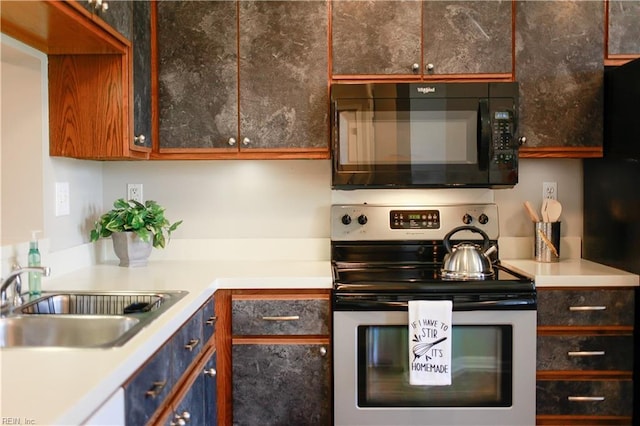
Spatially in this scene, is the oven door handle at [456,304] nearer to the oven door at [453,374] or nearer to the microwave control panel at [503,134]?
the oven door at [453,374]

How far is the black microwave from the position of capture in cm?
240

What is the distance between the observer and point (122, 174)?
2762 millimetres

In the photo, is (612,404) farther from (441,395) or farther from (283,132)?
(283,132)

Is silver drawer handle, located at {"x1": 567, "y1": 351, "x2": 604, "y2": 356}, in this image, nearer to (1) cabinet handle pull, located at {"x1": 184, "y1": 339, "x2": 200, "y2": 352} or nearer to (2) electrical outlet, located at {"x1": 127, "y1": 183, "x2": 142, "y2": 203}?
(1) cabinet handle pull, located at {"x1": 184, "y1": 339, "x2": 200, "y2": 352}

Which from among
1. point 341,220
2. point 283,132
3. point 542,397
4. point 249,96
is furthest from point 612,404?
point 249,96

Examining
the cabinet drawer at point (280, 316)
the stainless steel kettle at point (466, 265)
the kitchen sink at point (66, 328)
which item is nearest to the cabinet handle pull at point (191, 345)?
the kitchen sink at point (66, 328)

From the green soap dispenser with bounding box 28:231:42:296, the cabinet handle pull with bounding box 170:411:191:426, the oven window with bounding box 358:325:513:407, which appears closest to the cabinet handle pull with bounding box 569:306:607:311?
the oven window with bounding box 358:325:513:407

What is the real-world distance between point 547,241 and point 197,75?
66.4 inches

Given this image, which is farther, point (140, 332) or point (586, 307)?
point (586, 307)

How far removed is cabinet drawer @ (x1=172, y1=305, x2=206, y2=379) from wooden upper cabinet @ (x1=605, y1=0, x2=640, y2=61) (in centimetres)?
197

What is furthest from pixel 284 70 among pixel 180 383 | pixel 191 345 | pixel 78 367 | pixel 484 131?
pixel 78 367

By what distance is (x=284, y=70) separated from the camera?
2.45 meters

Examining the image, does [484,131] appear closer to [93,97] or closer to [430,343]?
[430,343]

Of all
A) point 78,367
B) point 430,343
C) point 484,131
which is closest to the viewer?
point 78,367
